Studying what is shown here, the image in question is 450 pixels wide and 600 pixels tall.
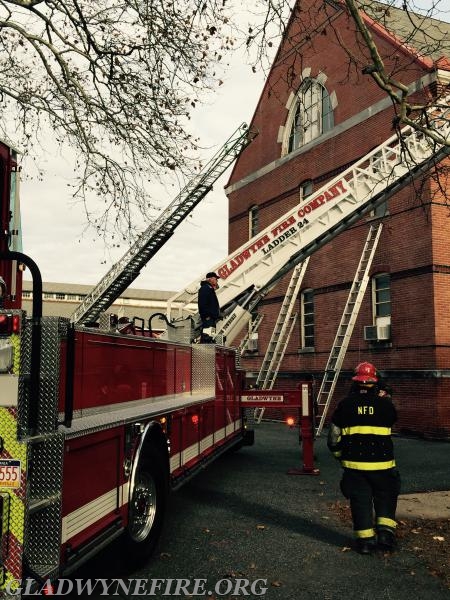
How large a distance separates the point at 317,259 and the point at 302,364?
3277mm

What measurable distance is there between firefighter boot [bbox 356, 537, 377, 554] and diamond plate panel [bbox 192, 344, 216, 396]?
264 cm

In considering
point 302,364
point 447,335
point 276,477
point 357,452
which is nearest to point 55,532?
point 357,452

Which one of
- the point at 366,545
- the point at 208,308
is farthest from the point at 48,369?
the point at 208,308

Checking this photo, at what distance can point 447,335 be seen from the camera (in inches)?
549

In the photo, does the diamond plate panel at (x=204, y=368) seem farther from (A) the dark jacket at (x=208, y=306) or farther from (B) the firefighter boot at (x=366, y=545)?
(B) the firefighter boot at (x=366, y=545)

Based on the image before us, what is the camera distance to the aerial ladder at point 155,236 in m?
17.3

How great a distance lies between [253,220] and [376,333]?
7.84 metres

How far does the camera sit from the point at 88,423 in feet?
12.4

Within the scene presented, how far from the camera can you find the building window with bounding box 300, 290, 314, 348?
18297 millimetres

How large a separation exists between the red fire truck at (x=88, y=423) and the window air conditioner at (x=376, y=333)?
6825mm

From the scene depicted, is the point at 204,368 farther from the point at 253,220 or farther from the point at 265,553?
→ the point at 253,220

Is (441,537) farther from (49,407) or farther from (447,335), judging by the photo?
(447,335)

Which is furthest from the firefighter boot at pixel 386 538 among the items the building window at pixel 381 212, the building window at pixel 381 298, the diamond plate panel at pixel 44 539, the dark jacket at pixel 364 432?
the building window at pixel 381 212

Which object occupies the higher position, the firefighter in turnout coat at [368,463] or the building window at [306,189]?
the building window at [306,189]
